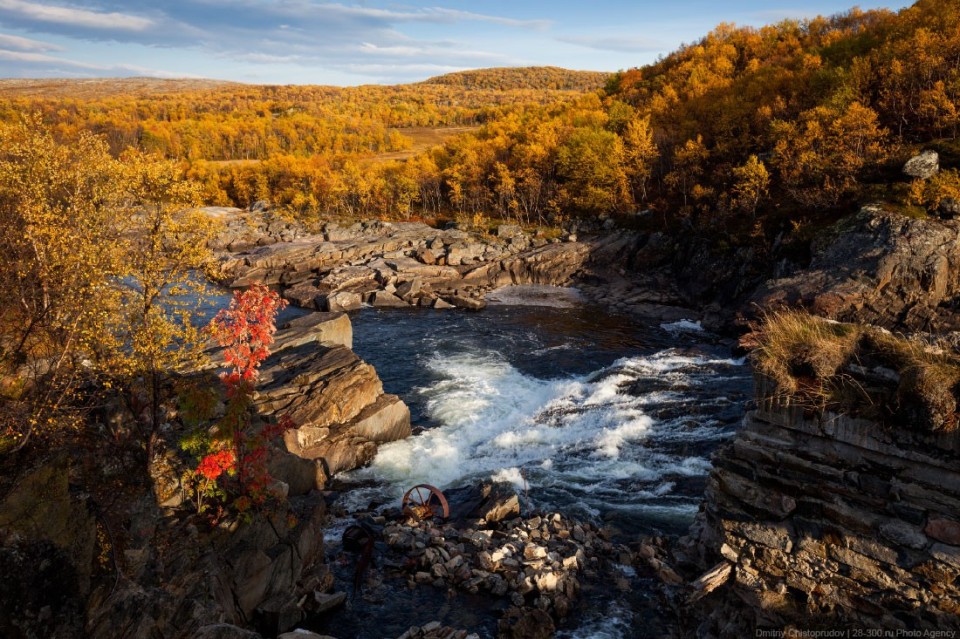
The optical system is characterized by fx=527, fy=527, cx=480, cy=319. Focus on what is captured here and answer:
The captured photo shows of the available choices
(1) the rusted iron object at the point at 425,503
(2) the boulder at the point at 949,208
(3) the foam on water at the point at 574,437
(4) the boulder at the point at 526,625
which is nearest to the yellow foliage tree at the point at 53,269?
(1) the rusted iron object at the point at 425,503

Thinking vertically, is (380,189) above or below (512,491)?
above

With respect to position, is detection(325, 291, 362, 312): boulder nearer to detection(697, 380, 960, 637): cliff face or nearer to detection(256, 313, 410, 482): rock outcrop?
detection(256, 313, 410, 482): rock outcrop

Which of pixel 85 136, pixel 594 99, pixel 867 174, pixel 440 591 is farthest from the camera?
pixel 594 99

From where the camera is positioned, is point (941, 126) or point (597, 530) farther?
point (941, 126)

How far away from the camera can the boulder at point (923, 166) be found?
3638 centimetres

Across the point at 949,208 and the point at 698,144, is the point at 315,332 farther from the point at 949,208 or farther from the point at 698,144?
the point at 698,144

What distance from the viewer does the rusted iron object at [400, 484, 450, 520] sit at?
1669 cm

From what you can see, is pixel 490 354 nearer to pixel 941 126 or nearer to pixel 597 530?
pixel 597 530

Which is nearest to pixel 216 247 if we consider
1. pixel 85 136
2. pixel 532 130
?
pixel 532 130

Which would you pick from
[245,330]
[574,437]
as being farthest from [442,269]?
Answer: [245,330]

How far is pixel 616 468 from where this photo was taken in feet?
63.6

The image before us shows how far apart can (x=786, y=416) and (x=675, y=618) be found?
5.54m

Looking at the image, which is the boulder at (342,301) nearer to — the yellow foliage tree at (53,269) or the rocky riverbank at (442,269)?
the rocky riverbank at (442,269)

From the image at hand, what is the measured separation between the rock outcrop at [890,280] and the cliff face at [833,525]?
23.5 meters
